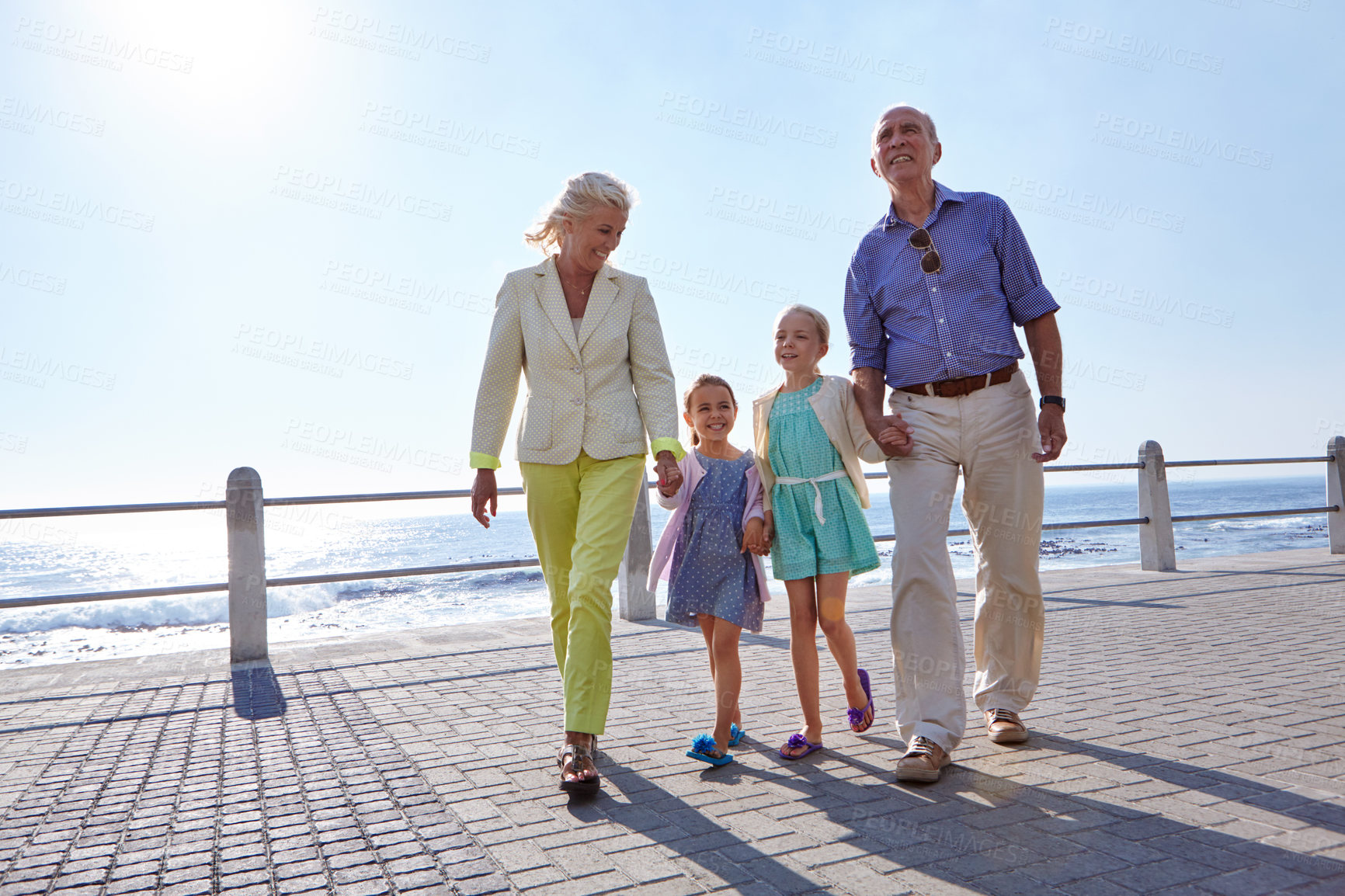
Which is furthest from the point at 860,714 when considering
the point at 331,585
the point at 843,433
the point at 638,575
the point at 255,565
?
the point at 331,585

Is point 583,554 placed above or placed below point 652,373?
below

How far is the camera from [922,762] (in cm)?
284

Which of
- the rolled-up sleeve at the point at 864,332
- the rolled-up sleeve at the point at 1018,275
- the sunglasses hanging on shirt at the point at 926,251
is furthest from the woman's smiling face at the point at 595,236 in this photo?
the rolled-up sleeve at the point at 1018,275

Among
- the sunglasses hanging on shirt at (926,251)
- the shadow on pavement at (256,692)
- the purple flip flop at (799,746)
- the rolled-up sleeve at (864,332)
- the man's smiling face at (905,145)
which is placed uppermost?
the man's smiling face at (905,145)

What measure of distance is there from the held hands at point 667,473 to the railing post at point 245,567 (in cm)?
375

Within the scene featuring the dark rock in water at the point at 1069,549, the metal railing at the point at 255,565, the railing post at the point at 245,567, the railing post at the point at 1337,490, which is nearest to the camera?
the metal railing at the point at 255,565

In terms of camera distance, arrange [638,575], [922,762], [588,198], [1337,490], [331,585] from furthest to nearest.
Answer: [331,585] → [1337,490] → [638,575] → [588,198] → [922,762]

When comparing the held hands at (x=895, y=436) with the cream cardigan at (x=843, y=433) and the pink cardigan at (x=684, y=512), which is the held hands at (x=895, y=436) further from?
the pink cardigan at (x=684, y=512)

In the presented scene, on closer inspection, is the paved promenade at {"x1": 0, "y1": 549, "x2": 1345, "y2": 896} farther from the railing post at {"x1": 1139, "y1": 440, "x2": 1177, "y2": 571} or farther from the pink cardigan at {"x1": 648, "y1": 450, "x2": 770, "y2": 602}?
the railing post at {"x1": 1139, "y1": 440, "x2": 1177, "y2": 571}

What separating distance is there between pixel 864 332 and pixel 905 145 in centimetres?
69

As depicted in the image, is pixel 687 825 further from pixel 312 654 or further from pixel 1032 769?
pixel 312 654

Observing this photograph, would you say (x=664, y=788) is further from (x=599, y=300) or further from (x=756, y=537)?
(x=599, y=300)

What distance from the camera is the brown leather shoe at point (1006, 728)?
328cm

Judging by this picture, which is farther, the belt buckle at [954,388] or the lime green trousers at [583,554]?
the belt buckle at [954,388]
